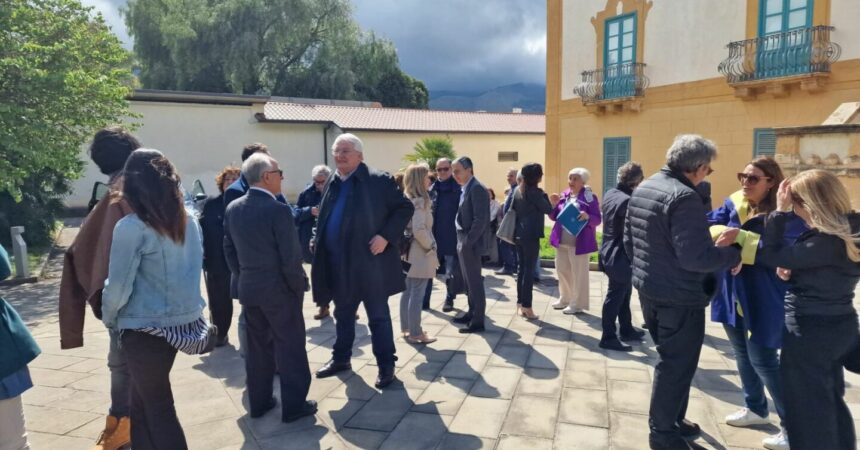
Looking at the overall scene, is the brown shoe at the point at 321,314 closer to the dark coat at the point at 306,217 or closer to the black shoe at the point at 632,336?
the dark coat at the point at 306,217

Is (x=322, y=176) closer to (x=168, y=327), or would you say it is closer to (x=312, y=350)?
(x=312, y=350)

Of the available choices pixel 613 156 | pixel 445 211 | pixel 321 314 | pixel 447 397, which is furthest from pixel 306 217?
pixel 613 156

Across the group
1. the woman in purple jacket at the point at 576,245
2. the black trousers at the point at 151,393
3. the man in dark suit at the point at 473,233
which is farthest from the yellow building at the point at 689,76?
the black trousers at the point at 151,393

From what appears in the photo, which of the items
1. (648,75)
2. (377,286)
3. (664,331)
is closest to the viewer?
(664,331)

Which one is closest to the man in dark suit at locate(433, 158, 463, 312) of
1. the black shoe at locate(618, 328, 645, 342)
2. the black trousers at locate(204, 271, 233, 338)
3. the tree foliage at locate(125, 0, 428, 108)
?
the black shoe at locate(618, 328, 645, 342)

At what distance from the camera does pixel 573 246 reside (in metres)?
6.27

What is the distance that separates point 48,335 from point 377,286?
426 cm

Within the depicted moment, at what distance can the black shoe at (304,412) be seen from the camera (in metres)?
3.65

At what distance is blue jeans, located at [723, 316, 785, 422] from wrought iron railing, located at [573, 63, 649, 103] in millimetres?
12270

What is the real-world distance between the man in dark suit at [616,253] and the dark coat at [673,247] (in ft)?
5.34

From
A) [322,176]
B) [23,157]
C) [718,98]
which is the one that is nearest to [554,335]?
[322,176]

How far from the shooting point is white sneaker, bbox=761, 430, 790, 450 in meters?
3.15

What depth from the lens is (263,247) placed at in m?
3.47

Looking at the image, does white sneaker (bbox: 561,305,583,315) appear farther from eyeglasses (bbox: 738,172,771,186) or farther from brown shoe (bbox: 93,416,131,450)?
brown shoe (bbox: 93,416,131,450)
